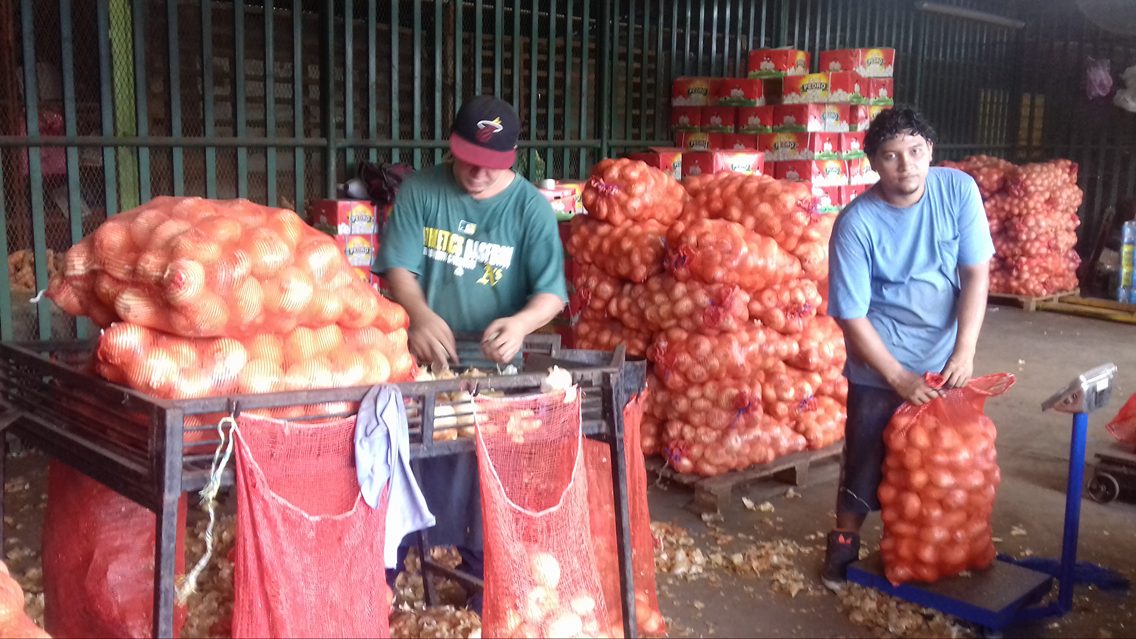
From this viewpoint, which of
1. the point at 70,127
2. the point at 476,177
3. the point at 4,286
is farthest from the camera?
the point at 70,127

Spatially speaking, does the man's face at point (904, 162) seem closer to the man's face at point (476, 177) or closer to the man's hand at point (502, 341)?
the man's face at point (476, 177)

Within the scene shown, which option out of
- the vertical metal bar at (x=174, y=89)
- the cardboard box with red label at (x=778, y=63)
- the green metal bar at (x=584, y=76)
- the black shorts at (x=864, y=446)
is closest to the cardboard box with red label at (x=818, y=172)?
the cardboard box with red label at (x=778, y=63)

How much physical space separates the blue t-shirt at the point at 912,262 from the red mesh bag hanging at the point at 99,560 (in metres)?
2.53

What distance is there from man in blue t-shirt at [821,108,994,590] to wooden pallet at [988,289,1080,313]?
27.3ft

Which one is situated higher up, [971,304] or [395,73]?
[395,73]

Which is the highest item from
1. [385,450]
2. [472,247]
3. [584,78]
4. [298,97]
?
[584,78]

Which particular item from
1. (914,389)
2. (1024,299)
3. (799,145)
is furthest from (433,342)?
(1024,299)

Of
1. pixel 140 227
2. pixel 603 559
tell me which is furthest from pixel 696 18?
pixel 140 227

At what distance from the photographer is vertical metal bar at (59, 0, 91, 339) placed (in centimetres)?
565

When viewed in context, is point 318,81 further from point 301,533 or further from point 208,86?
point 301,533

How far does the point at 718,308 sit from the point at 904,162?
1566mm

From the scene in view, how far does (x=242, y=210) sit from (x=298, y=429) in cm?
60

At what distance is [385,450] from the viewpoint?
2.52m

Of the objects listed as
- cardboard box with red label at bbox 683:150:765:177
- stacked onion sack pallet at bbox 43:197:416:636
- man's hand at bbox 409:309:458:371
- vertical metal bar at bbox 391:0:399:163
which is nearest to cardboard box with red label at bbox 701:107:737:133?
cardboard box with red label at bbox 683:150:765:177
